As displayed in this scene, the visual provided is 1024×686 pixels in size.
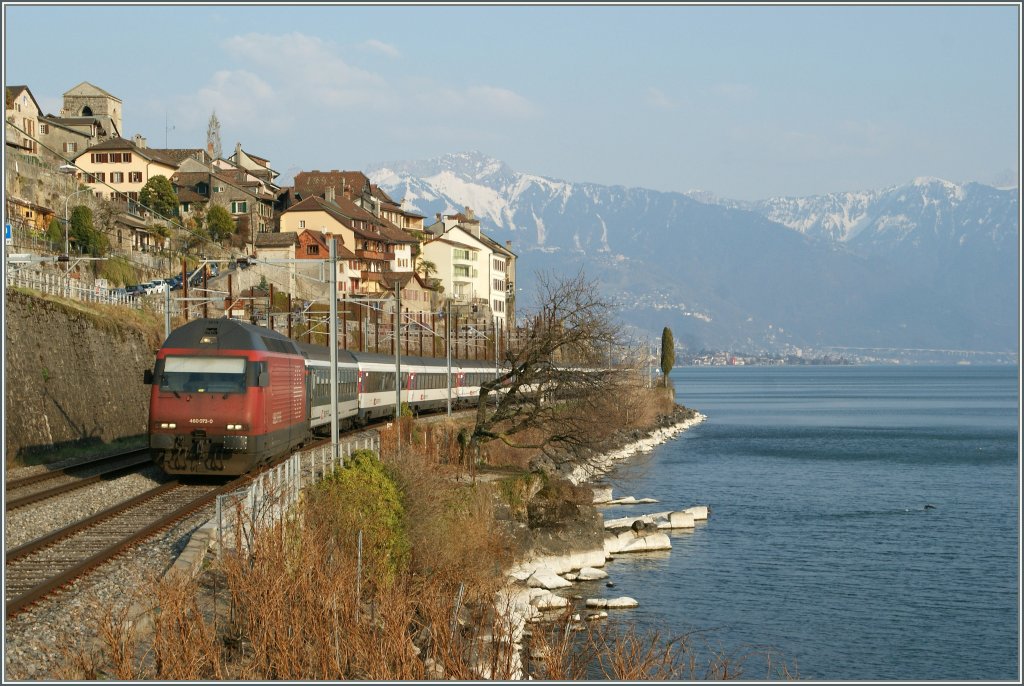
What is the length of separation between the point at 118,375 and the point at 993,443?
8427 centimetres

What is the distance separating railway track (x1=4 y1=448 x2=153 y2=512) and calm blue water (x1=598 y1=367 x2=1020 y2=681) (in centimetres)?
1505

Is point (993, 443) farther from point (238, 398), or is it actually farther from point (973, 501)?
point (238, 398)

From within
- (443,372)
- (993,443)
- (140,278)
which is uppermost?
(140,278)

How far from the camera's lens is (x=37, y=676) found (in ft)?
42.4

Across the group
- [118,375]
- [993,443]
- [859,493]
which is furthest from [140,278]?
[993,443]

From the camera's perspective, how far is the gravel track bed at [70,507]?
21.2 m

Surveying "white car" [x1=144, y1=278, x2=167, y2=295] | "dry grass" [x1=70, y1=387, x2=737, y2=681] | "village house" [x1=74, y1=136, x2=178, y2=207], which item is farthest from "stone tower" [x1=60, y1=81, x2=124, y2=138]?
"dry grass" [x1=70, y1=387, x2=737, y2=681]

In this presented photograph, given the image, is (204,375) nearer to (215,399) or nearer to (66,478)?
(215,399)

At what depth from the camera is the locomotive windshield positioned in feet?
89.5

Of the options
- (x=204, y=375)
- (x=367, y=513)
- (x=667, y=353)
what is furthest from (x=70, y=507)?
(x=667, y=353)

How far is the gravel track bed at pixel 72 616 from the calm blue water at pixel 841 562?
666 inches

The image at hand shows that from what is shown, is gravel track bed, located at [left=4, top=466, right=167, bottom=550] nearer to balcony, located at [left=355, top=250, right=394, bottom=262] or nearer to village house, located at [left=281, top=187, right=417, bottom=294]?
village house, located at [left=281, top=187, right=417, bottom=294]

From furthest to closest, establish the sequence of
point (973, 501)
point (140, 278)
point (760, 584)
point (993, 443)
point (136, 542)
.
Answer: point (993, 443)
point (140, 278)
point (973, 501)
point (760, 584)
point (136, 542)

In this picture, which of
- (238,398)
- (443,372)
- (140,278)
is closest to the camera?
(238,398)
